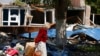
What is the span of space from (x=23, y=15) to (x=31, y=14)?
7.44ft

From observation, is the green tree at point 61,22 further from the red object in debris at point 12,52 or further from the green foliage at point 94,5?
the green foliage at point 94,5

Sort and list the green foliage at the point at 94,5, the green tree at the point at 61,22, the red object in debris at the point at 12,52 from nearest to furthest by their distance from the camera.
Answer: the red object in debris at the point at 12,52, the green tree at the point at 61,22, the green foliage at the point at 94,5

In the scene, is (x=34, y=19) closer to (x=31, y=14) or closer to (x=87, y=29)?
(x=31, y=14)

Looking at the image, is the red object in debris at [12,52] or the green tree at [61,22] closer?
the red object in debris at [12,52]

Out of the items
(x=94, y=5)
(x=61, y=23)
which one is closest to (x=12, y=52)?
(x=61, y=23)

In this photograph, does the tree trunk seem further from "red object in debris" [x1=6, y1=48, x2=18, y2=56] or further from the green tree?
"red object in debris" [x1=6, y1=48, x2=18, y2=56]

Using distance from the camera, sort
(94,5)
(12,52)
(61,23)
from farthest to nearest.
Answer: (94,5), (61,23), (12,52)

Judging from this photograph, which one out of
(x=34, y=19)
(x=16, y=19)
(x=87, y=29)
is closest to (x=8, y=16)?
(x=16, y=19)

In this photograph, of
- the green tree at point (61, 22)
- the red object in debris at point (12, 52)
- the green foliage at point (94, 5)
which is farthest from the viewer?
the green foliage at point (94, 5)

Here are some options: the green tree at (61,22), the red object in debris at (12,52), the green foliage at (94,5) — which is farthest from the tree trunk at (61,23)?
the green foliage at (94,5)

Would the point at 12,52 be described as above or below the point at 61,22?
below

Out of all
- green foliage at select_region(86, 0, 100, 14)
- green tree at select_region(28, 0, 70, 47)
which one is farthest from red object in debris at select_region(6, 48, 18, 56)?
green foliage at select_region(86, 0, 100, 14)

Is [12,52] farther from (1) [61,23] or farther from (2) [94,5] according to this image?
(2) [94,5]

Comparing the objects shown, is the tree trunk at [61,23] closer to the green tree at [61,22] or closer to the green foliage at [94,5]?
the green tree at [61,22]
